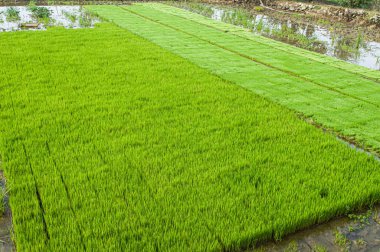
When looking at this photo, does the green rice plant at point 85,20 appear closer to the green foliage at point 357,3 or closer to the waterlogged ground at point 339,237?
the waterlogged ground at point 339,237

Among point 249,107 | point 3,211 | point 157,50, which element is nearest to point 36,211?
point 3,211

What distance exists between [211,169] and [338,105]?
124 inches

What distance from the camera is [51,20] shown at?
12570 millimetres

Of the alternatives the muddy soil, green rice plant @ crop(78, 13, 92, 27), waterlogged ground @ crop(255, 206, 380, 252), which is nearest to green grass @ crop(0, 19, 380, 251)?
waterlogged ground @ crop(255, 206, 380, 252)

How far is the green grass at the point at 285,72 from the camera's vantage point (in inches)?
212

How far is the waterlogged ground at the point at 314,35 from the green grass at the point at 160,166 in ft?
17.7

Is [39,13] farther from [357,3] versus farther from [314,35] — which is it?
[357,3]

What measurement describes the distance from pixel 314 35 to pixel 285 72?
6089 mm

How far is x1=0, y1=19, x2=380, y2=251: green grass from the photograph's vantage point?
9.34 feet

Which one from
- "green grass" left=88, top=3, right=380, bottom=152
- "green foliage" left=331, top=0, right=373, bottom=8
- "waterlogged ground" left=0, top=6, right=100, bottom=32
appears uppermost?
"green foliage" left=331, top=0, right=373, bottom=8

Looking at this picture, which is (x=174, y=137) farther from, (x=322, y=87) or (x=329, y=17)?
(x=329, y=17)

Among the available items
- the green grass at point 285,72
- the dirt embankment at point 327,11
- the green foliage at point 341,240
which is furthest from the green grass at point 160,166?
the dirt embankment at point 327,11

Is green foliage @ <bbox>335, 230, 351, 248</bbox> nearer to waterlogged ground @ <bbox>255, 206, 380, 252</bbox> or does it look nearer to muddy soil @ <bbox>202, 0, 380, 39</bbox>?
waterlogged ground @ <bbox>255, 206, 380, 252</bbox>

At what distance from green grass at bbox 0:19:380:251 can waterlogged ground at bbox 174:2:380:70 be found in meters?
5.41
